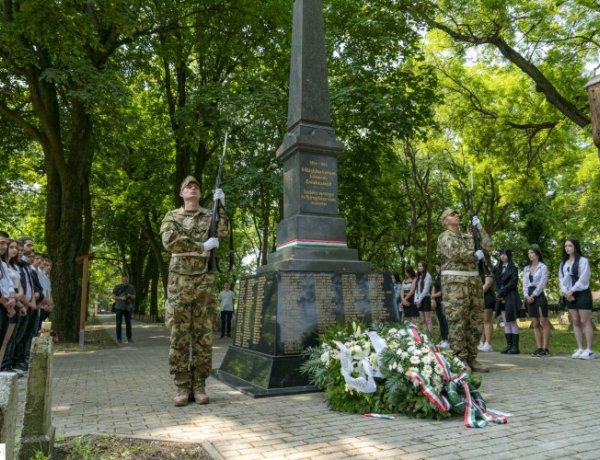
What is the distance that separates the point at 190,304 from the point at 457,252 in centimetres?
399

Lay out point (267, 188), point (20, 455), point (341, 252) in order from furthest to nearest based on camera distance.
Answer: point (267, 188) < point (341, 252) < point (20, 455)

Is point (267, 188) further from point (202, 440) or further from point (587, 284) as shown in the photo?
point (202, 440)

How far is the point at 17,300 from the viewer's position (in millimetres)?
7477

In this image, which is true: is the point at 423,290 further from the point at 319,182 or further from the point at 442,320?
the point at 319,182

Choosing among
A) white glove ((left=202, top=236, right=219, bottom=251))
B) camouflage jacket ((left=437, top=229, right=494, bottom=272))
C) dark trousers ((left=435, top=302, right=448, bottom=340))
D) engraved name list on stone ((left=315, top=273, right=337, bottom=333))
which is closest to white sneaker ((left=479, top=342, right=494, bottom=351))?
dark trousers ((left=435, top=302, right=448, bottom=340))

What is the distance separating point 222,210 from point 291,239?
1.55 metres

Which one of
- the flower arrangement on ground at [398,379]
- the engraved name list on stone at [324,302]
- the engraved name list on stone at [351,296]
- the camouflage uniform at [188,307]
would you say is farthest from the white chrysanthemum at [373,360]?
the camouflage uniform at [188,307]

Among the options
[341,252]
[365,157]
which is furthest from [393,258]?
[341,252]

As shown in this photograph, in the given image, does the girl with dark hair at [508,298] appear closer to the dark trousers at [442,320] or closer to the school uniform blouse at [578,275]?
the school uniform blouse at [578,275]

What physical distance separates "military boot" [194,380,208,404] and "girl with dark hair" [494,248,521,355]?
7.11 meters

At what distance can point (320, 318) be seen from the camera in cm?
638

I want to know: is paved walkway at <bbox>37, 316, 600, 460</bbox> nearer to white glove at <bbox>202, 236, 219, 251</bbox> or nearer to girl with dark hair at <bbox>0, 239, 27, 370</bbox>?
girl with dark hair at <bbox>0, 239, 27, 370</bbox>

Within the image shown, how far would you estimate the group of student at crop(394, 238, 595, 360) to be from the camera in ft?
29.0

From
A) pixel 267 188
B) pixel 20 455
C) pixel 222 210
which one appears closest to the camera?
pixel 20 455
